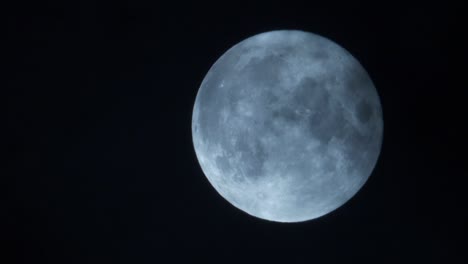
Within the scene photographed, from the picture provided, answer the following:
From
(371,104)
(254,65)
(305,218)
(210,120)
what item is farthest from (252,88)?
(305,218)

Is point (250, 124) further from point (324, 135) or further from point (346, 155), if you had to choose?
point (346, 155)

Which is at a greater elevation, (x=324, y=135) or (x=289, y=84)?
(x=289, y=84)

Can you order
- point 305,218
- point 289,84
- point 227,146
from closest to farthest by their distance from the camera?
point 289,84
point 227,146
point 305,218

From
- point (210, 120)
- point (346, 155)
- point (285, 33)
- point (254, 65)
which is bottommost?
point (346, 155)

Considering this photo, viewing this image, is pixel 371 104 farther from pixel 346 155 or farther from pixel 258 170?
pixel 258 170

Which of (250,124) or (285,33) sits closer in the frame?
(250,124)

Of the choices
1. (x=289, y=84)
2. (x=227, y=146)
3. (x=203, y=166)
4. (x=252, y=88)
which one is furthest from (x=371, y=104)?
(x=203, y=166)

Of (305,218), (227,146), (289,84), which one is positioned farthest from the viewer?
(305,218)
